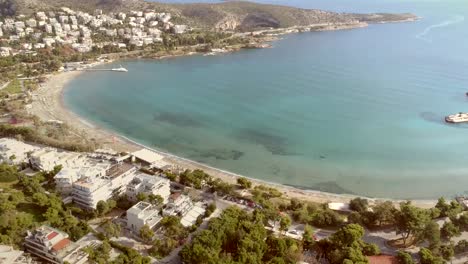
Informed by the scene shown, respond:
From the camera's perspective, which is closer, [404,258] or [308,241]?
[404,258]

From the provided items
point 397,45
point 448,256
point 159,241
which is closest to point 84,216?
point 159,241

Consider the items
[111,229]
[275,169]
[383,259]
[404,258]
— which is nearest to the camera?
[404,258]

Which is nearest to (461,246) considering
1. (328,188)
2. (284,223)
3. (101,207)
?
(284,223)

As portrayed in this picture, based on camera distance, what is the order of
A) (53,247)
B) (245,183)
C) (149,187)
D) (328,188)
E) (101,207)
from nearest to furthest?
(53,247) < (101,207) < (149,187) < (245,183) < (328,188)

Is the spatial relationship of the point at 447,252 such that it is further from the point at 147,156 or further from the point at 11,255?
the point at 11,255

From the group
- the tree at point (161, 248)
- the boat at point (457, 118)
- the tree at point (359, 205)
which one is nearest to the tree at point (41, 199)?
the tree at point (161, 248)

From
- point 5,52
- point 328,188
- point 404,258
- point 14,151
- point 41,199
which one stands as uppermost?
point 5,52

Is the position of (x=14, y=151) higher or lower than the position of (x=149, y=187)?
higher

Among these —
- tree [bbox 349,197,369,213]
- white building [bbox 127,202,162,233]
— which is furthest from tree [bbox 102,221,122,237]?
tree [bbox 349,197,369,213]
